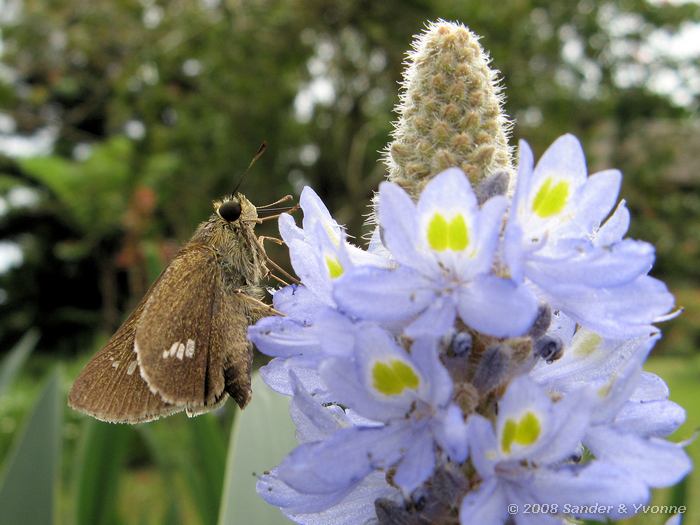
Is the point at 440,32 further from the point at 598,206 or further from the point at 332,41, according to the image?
the point at 332,41

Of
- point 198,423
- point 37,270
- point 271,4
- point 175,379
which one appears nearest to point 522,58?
point 271,4

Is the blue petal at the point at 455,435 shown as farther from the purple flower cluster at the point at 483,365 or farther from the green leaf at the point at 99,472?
the green leaf at the point at 99,472

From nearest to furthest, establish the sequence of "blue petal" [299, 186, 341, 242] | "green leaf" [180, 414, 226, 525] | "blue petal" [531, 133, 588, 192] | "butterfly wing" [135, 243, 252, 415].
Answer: "blue petal" [531, 133, 588, 192] < "blue petal" [299, 186, 341, 242] < "butterfly wing" [135, 243, 252, 415] < "green leaf" [180, 414, 226, 525]

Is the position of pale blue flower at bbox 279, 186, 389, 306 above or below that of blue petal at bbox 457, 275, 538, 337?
above

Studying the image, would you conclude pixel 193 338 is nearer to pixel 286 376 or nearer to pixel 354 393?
pixel 286 376

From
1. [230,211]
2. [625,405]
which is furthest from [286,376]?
[230,211]

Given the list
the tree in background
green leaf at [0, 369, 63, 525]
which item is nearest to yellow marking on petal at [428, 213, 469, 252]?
green leaf at [0, 369, 63, 525]

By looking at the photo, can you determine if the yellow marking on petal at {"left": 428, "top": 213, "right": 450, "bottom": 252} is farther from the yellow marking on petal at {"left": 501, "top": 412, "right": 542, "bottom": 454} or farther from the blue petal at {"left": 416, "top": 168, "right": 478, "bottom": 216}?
the yellow marking on petal at {"left": 501, "top": 412, "right": 542, "bottom": 454}
